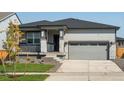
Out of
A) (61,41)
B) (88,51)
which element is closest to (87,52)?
(88,51)

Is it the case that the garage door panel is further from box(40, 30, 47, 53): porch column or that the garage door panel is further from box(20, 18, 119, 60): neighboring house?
box(40, 30, 47, 53): porch column

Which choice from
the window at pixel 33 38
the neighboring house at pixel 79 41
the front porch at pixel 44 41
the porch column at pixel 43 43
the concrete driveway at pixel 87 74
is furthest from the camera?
the window at pixel 33 38

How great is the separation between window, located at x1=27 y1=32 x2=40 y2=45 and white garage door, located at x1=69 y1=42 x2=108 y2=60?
12.2ft

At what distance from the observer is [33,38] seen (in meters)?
38.2

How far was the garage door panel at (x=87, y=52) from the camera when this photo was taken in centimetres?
3775

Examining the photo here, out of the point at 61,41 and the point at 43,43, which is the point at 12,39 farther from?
the point at 61,41

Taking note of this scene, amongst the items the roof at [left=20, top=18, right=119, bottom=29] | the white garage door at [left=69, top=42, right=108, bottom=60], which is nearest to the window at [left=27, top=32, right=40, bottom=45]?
the roof at [left=20, top=18, right=119, bottom=29]

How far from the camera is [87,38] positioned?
37875 millimetres

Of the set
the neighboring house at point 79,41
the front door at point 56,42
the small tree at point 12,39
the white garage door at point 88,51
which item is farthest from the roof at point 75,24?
the small tree at point 12,39

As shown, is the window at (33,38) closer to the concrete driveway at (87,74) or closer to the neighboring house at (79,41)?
the neighboring house at (79,41)

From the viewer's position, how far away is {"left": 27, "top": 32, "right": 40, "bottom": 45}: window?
38.1m

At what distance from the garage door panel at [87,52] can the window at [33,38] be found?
12.3ft
